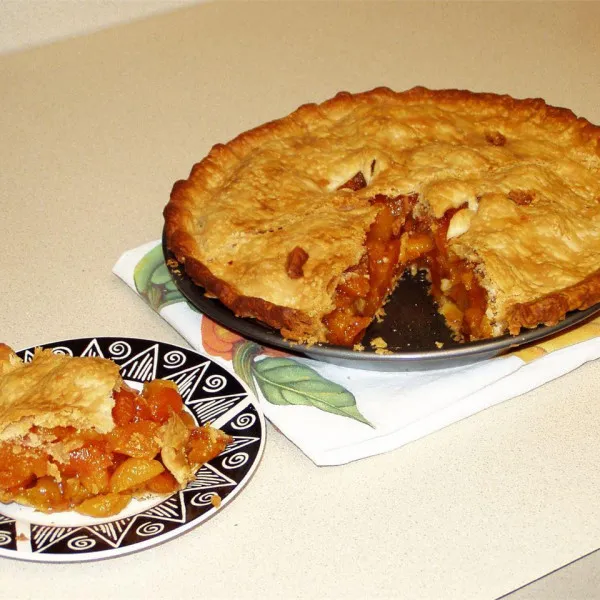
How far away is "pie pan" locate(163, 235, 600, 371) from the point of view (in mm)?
2824

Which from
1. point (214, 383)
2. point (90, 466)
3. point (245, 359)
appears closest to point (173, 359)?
point (214, 383)

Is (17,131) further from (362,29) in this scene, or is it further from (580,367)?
(580,367)

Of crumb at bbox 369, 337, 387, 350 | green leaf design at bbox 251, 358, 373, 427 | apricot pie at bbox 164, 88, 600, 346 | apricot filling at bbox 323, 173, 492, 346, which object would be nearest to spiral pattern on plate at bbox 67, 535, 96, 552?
green leaf design at bbox 251, 358, 373, 427

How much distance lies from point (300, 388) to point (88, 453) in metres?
0.76

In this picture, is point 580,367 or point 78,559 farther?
point 580,367

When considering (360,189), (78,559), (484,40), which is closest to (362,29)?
(484,40)

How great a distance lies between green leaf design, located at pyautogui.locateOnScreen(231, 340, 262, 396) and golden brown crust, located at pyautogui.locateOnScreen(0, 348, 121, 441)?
1.72 ft

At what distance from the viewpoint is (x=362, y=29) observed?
19.3 ft

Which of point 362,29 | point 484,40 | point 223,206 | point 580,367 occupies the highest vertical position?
point 362,29

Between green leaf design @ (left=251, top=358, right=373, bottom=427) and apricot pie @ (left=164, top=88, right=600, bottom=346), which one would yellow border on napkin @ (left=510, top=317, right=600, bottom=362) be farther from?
green leaf design @ (left=251, top=358, right=373, bottom=427)

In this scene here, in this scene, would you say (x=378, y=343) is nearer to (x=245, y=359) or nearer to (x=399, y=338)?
(x=399, y=338)

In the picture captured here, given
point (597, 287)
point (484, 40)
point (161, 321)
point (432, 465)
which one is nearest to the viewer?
point (432, 465)

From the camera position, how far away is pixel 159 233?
13.3ft

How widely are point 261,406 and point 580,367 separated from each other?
3.57 feet
